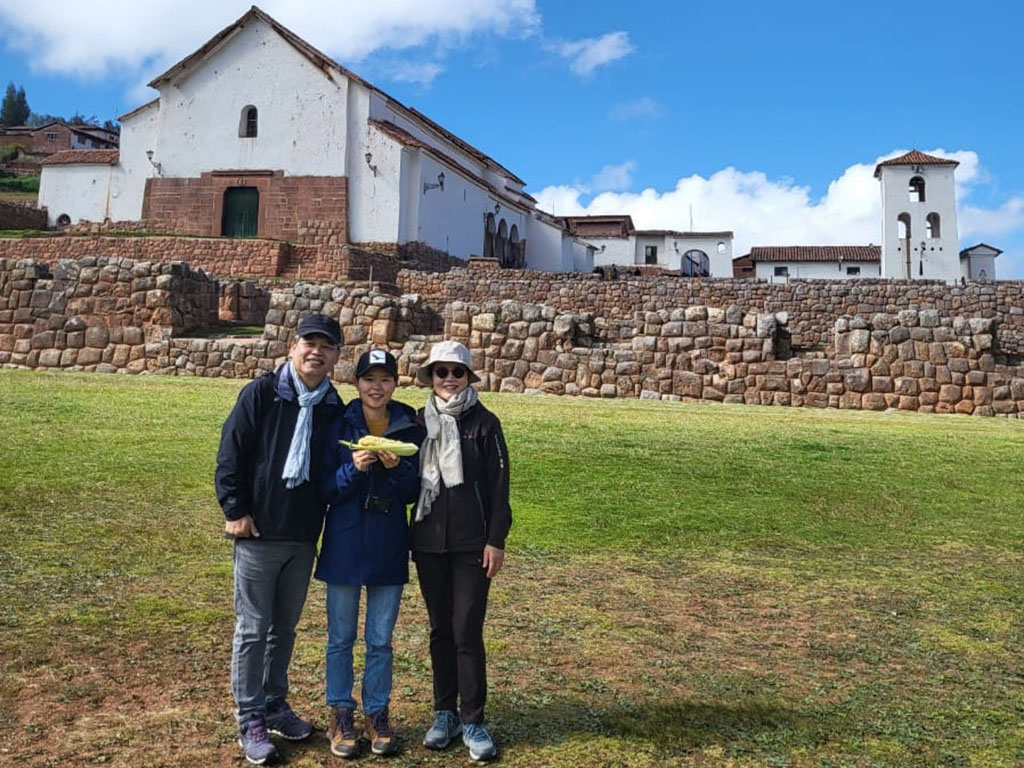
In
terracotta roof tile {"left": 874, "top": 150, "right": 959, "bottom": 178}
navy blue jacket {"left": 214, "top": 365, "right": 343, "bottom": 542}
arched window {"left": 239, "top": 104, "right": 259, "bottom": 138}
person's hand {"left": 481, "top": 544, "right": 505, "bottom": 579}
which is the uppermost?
terracotta roof tile {"left": 874, "top": 150, "right": 959, "bottom": 178}

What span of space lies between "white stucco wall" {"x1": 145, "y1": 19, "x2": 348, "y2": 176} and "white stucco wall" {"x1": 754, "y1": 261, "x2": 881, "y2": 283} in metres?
38.2

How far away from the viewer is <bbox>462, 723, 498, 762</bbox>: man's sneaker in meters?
2.77

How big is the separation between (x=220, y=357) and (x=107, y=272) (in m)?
3.10

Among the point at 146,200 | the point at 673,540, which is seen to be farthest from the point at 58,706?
the point at 146,200

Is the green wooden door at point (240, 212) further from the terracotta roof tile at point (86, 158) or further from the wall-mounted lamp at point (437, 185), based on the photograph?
the wall-mounted lamp at point (437, 185)

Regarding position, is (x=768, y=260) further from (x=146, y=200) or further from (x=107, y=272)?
(x=107, y=272)

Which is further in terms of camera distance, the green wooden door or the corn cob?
the green wooden door

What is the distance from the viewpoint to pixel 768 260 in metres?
64.1

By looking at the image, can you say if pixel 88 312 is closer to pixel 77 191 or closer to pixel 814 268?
pixel 77 191

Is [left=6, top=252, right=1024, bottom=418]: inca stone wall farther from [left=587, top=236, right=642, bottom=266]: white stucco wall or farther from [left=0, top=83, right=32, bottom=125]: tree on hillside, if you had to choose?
[left=0, top=83, right=32, bottom=125]: tree on hillside

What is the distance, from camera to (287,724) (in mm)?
2908

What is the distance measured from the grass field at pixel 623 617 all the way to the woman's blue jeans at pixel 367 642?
7.4 inches

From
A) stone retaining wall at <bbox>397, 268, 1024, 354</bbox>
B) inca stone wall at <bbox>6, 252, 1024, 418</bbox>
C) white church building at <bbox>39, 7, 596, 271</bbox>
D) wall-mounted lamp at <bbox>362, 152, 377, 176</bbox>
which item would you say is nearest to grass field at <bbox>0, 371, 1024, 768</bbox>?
inca stone wall at <bbox>6, 252, 1024, 418</bbox>

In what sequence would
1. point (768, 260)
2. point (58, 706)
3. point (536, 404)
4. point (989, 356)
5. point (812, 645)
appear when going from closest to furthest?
point (58, 706)
point (812, 645)
point (536, 404)
point (989, 356)
point (768, 260)
